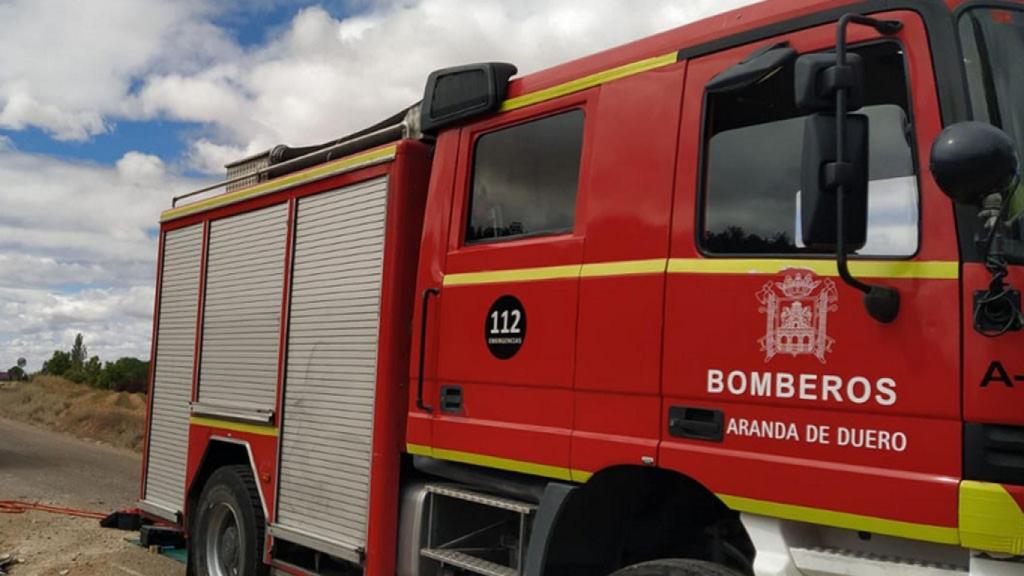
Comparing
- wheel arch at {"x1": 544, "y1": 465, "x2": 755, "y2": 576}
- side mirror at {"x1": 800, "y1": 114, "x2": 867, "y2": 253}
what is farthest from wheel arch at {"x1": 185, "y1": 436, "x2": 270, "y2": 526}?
side mirror at {"x1": 800, "y1": 114, "x2": 867, "y2": 253}

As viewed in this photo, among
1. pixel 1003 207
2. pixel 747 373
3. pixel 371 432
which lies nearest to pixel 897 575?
pixel 747 373

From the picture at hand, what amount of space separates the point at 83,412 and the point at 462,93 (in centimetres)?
2683

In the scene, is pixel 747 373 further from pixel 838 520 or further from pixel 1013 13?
pixel 1013 13

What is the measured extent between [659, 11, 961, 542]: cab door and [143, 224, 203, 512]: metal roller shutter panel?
4669mm

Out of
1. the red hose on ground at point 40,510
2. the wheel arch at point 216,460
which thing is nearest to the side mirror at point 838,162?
the wheel arch at point 216,460

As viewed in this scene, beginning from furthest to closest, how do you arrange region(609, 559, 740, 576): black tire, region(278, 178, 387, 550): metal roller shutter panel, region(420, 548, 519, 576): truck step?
region(278, 178, 387, 550): metal roller shutter panel, region(420, 548, 519, 576): truck step, region(609, 559, 740, 576): black tire

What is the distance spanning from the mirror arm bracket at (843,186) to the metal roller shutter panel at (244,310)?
154 inches

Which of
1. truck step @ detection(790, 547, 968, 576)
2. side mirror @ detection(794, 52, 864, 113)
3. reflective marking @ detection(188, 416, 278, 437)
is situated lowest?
truck step @ detection(790, 547, 968, 576)

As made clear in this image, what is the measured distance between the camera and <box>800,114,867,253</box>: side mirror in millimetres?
2836

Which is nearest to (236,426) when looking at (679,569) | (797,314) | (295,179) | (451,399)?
(295,179)

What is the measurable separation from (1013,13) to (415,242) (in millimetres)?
2960

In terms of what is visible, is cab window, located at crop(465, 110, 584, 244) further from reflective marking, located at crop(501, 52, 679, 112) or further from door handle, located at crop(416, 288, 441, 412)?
door handle, located at crop(416, 288, 441, 412)

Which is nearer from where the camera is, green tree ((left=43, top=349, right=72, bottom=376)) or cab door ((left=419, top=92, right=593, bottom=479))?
cab door ((left=419, top=92, right=593, bottom=479))

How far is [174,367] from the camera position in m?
7.36
